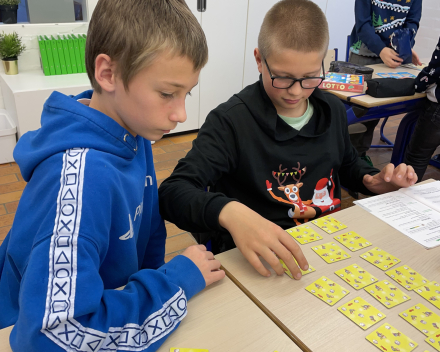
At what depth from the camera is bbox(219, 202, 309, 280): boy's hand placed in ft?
2.81

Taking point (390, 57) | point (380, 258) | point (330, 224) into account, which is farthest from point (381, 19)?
point (380, 258)

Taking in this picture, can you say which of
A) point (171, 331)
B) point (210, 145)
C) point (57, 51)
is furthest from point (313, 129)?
point (57, 51)

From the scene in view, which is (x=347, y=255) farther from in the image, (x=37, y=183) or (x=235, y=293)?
(x=37, y=183)

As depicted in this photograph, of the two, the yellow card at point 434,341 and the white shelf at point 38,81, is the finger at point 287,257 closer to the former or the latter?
the yellow card at point 434,341

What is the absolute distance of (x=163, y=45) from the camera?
0.76 metres

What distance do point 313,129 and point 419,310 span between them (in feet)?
2.37

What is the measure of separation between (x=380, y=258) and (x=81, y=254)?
72 cm

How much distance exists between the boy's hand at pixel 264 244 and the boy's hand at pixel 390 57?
2541 mm

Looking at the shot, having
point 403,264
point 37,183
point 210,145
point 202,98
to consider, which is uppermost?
point 37,183

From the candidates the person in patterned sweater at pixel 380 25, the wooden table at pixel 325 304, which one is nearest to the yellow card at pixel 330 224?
the wooden table at pixel 325 304

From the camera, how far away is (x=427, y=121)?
8.42ft

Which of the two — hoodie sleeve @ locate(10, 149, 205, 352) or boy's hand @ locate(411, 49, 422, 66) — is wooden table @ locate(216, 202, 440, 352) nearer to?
hoodie sleeve @ locate(10, 149, 205, 352)

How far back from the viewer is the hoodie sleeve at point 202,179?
100cm

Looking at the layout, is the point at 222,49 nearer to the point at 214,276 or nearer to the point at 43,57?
the point at 43,57
